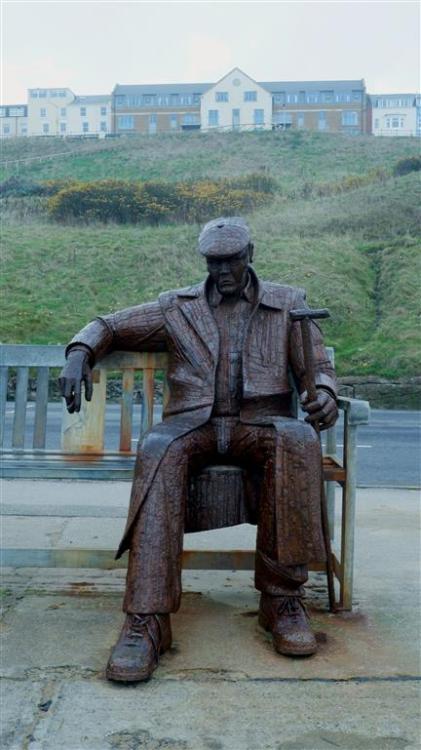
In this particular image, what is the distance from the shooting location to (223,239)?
11.0ft

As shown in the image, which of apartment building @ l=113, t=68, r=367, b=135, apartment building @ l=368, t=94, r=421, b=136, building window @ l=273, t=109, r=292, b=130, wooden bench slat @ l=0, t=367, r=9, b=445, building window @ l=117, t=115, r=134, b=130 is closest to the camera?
wooden bench slat @ l=0, t=367, r=9, b=445

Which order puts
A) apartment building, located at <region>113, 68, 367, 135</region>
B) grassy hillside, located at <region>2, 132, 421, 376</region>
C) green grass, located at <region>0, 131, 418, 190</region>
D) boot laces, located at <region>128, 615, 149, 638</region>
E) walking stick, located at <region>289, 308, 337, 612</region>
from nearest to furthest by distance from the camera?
boot laces, located at <region>128, 615, 149, 638</region>, walking stick, located at <region>289, 308, 337, 612</region>, grassy hillside, located at <region>2, 132, 421, 376</region>, green grass, located at <region>0, 131, 418, 190</region>, apartment building, located at <region>113, 68, 367, 135</region>

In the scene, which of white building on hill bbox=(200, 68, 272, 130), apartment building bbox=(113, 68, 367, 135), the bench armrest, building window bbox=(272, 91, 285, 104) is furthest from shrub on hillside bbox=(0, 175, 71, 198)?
building window bbox=(272, 91, 285, 104)

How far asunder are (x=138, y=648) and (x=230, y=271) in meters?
1.46

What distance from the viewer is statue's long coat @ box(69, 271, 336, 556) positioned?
3.34 m

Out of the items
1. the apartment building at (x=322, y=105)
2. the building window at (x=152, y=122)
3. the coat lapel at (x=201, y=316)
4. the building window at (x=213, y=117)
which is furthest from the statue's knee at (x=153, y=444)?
the building window at (x=152, y=122)

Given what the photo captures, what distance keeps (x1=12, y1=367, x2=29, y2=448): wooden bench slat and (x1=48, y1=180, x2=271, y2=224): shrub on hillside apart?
24.7 metres

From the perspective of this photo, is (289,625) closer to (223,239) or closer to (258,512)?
(258,512)

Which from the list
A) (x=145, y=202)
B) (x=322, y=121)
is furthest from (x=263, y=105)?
(x=145, y=202)

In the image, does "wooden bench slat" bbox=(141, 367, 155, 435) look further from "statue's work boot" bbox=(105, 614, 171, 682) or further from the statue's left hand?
"statue's work boot" bbox=(105, 614, 171, 682)

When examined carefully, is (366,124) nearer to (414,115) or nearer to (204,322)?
(414,115)

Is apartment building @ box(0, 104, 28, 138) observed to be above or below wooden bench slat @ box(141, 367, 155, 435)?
above

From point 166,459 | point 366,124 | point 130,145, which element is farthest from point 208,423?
point 366,124

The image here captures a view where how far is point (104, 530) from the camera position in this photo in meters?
4.89
